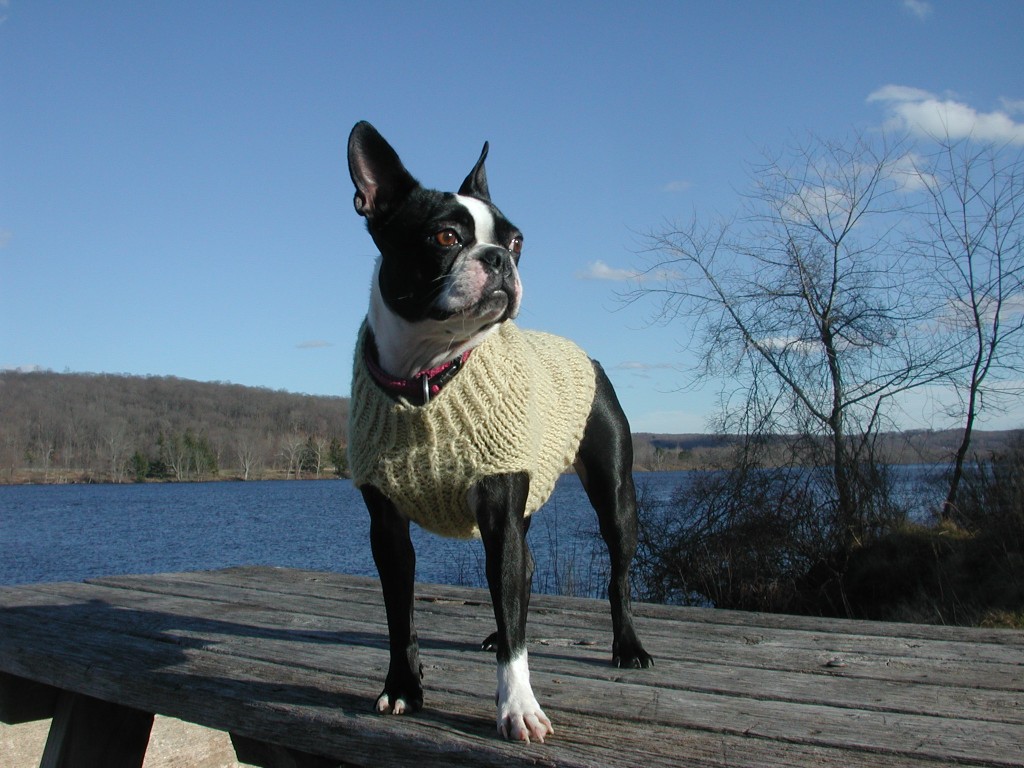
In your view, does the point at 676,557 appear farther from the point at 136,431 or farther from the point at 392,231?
the point at 136,431

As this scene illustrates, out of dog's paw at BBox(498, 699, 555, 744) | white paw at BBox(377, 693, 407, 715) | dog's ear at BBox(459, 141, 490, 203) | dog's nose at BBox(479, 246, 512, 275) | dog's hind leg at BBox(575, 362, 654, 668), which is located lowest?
white paw at BBox(377, 693, 407, 715)

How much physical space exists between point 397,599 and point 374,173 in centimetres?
149

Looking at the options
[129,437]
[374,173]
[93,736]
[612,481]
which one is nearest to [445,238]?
[374,173]

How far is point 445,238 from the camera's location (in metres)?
3.01

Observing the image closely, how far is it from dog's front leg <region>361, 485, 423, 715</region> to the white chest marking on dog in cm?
95

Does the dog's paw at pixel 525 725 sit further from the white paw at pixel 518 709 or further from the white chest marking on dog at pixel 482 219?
the white chest marking on dog at pixel 482 219

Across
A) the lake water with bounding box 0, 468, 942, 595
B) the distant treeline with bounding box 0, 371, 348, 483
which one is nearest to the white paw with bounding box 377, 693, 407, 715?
the lake water with bounding box 0, 468, 942, 595

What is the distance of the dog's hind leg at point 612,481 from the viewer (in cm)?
376

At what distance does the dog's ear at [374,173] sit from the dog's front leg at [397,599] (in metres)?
1.00

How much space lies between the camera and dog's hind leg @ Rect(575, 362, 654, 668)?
3.76m

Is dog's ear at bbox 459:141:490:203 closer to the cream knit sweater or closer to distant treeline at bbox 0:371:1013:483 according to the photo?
the cream knit sweater

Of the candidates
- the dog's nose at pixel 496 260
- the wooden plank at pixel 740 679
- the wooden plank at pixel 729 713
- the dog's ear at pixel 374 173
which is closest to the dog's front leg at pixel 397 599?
the wooden plank at pixel 729 713

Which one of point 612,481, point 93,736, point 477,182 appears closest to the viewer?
point 477,182

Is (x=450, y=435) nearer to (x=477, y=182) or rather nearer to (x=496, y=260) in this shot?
(x=496, y=260)
